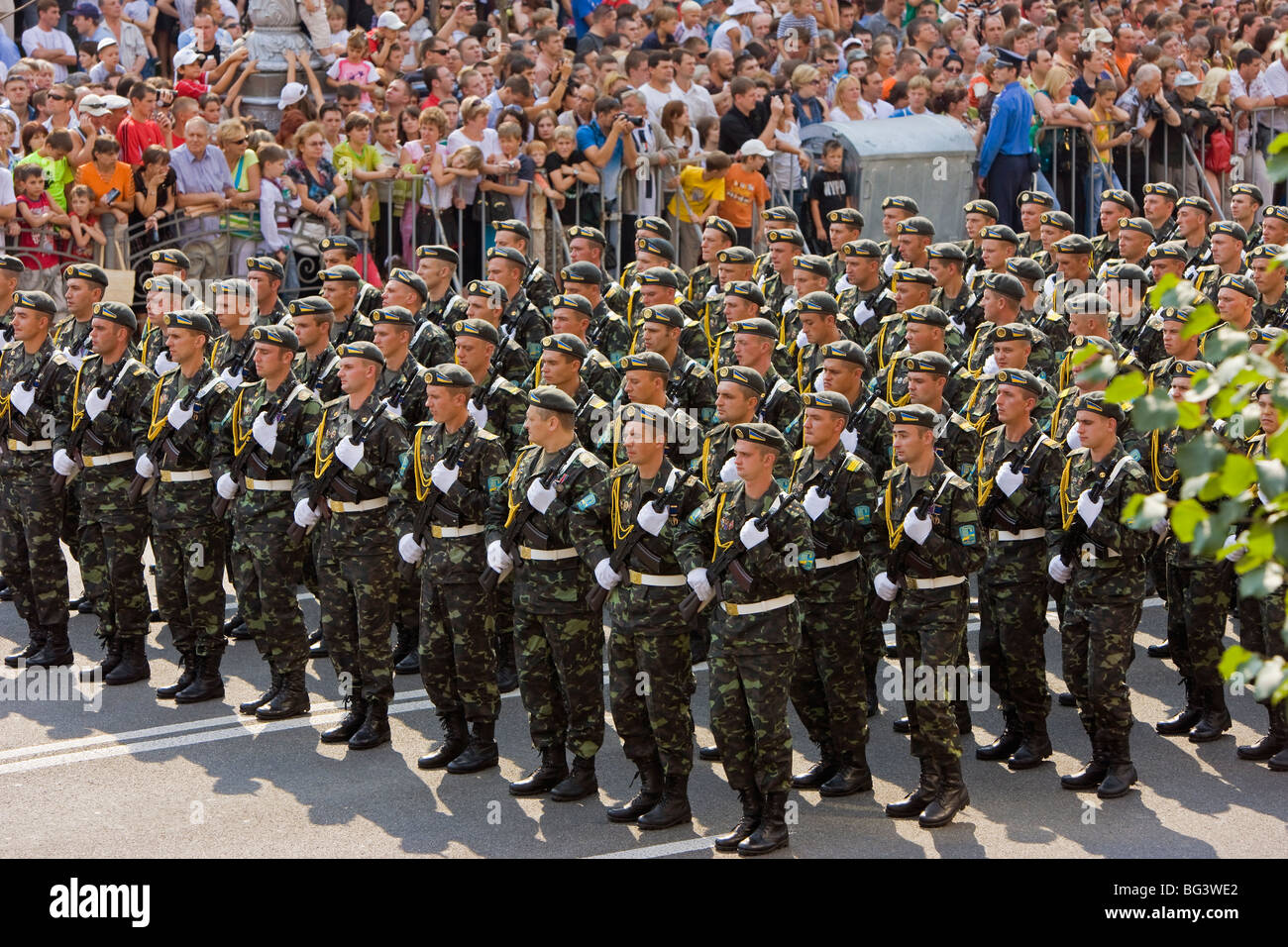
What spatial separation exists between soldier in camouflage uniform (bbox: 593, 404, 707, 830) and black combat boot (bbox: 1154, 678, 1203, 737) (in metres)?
2.70

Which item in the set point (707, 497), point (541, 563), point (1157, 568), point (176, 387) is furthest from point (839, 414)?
point (176, 387)

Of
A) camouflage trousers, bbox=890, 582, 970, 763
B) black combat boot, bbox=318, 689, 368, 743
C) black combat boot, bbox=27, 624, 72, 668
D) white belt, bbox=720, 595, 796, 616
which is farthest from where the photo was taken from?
black combat boot, bbox=27, 624, 72, 668

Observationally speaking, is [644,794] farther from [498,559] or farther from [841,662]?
[498,559]

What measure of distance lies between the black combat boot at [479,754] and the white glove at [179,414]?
2.49m

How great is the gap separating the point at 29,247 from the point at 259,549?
5267 millimetres

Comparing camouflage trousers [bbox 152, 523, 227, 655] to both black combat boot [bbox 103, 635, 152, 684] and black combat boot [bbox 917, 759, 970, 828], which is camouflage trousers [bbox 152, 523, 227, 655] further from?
black combat boot [bbox 917, 759, 970, 828]

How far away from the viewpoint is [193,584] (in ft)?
33.8

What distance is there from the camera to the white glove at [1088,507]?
8727 mm

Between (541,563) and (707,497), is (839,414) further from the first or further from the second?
(541,563)

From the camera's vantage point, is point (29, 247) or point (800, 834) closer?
point (800, 834)

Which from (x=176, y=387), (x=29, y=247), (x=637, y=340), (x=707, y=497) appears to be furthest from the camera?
(x=29, y=247)

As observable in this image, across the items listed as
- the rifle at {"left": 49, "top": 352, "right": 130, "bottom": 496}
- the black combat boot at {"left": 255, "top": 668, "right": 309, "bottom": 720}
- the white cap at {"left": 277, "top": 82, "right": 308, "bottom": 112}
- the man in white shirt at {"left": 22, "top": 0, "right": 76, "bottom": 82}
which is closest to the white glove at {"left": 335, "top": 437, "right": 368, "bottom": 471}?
the black combat boot at {"left": 255, "top": 668, "right": 309, "bottom": 720}

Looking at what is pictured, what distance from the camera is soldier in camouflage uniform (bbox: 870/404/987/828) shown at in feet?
27.8

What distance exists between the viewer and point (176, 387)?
34.8 feet
